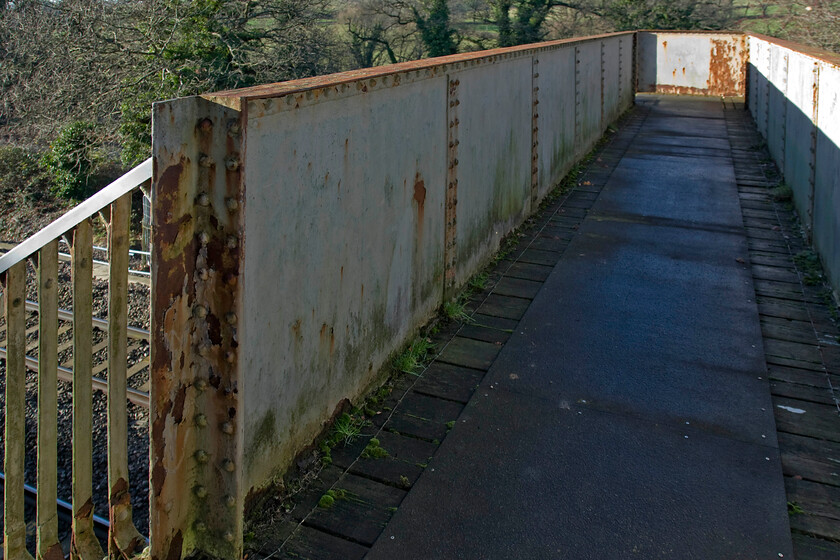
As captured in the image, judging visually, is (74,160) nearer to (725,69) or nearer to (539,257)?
(725,69)

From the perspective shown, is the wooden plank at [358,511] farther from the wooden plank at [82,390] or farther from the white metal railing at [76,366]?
the wooden plank at [82,390]

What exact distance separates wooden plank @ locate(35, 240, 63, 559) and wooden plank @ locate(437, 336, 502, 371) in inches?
88.9

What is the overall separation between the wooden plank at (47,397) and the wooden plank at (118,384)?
0.16 meters

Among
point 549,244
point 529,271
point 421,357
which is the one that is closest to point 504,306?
point 529,271

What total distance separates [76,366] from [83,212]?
0.50m

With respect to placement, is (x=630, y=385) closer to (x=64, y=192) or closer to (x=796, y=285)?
(x=796, y=285)

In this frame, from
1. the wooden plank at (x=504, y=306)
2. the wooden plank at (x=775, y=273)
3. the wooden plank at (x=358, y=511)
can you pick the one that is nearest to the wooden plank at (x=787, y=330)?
the wooden plank at (x=775, y=273)

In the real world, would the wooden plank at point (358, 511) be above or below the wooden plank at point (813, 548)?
above

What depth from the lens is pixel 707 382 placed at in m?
4.06

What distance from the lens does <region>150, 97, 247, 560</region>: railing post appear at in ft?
7.52

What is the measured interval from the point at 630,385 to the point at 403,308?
49.9 inches

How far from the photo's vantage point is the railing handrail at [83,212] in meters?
2.20

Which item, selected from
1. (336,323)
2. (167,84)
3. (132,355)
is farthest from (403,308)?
(167,84)

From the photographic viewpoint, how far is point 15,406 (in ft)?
7.68
